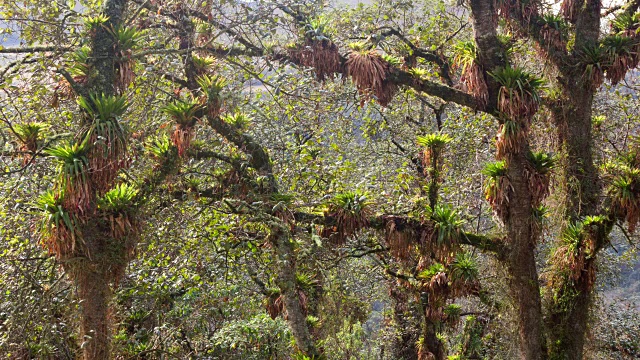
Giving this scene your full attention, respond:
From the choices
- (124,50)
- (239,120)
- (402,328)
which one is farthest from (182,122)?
(402,328)

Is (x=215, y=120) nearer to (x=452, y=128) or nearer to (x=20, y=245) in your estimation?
(x=20, y=245)

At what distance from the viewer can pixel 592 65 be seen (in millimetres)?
6656

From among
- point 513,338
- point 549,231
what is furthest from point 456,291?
point 549,231

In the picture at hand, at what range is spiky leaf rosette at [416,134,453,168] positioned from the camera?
7067mm

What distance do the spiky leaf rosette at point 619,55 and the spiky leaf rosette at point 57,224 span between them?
6.12 meters

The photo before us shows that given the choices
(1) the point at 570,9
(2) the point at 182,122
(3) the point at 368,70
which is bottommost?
(2) the point at 182,122

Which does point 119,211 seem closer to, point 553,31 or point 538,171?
point 538,171

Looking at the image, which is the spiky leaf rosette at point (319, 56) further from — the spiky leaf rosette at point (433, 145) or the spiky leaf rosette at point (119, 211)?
the spiky leaf rosette at point (119, 211)

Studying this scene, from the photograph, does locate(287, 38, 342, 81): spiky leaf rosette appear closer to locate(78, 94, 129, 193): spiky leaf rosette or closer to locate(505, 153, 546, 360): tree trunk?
locate(78, 94, 129, 193): spiky leaf rosette

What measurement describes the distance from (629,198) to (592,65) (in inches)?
67.0

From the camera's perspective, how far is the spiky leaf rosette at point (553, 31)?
6969 mm

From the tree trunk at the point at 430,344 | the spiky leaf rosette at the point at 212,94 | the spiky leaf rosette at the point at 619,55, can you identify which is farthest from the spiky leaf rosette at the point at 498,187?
the tree trunk at the point at 430,344

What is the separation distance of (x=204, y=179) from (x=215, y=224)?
694mm

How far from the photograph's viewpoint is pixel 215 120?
248 inches
